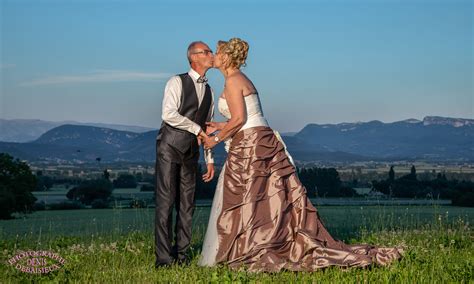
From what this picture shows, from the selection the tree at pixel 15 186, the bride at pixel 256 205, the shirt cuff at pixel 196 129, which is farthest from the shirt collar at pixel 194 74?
the tree at pixel 15 186

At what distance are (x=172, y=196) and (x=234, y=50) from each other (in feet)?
6.81

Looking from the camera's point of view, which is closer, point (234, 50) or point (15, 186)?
point (234, 50)

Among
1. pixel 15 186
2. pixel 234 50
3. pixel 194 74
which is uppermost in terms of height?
pixel 234 50

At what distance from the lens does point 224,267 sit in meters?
9.60

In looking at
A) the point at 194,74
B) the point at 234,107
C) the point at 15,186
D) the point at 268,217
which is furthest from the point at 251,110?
the point at 15,186

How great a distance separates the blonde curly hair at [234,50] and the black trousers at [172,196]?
1.25 metres

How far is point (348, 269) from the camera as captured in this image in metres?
9.44

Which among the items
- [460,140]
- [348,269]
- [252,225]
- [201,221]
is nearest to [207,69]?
[252,225]

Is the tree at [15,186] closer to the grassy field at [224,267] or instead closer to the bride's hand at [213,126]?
the grassy field at [224,267]

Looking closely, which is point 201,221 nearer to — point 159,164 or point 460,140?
point 159,164

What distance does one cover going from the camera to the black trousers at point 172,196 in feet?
33.0

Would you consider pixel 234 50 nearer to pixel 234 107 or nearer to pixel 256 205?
pixel 234 107

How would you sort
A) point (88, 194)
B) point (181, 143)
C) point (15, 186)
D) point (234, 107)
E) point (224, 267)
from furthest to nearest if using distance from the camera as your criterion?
point (88, 194) → point (15, 186) → point (181, 143) → point (234, 107) → point (224, 267)

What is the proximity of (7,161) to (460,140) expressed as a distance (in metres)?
164
